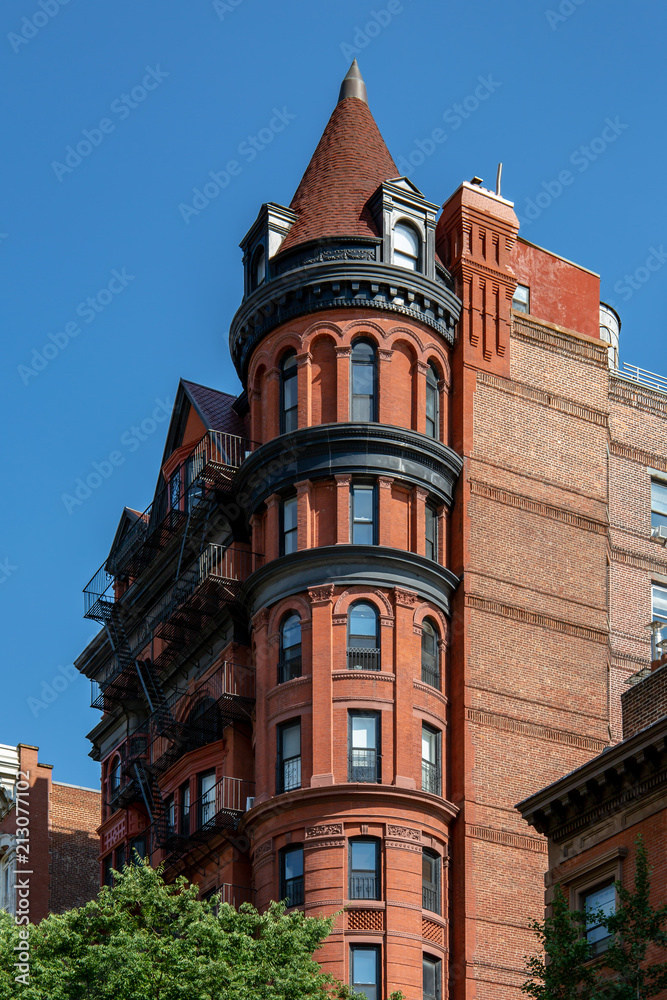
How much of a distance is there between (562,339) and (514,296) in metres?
2.61

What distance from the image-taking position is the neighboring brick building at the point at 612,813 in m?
40.2

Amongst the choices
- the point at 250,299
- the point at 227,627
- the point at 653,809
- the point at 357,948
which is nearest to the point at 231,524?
the point at 227,627

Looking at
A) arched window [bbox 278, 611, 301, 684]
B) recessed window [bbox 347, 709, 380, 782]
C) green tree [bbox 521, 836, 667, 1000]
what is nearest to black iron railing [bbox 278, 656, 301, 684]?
arched window [bbox 278, 611, 301, 684]

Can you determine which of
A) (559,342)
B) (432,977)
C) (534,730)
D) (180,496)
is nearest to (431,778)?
(534,730)

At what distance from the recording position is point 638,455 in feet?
204

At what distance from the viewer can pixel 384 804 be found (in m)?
50.1

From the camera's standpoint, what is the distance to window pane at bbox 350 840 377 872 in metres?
49.6

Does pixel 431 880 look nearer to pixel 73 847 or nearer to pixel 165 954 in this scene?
pixel 165 954

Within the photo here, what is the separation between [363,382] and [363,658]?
8.15m

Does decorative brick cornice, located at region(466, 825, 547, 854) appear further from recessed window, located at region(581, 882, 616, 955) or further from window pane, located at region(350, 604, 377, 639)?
recessed window, located at region(581, 882, 616, 955)

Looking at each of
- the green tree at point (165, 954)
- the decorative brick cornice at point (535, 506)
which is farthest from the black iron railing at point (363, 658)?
the green tree at point (165, 954)

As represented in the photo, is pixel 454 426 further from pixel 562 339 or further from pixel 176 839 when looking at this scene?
pixel 176 839

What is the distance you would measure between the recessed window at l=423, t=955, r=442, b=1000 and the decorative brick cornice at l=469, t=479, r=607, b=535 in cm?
1369

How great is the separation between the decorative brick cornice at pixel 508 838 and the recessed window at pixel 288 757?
4.81m
